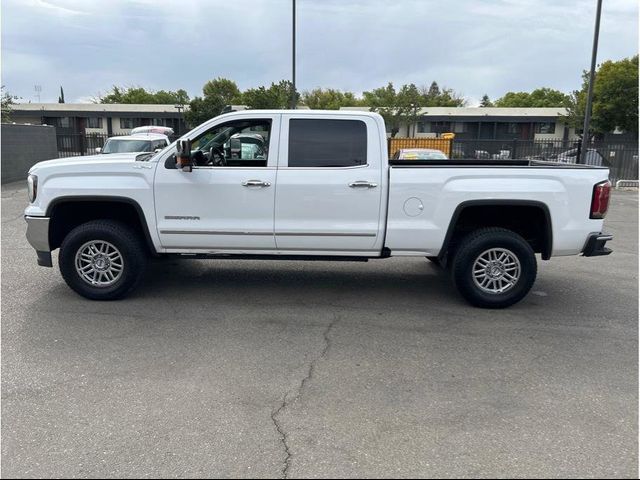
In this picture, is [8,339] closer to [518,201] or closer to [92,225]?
[92,225]

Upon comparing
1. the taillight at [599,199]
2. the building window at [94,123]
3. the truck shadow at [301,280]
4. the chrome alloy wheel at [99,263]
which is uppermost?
the building window at [94,123]

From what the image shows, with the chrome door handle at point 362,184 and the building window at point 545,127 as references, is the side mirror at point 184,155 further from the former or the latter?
the building window at point 545,127

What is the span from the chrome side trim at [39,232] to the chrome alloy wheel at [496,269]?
4.63 meters

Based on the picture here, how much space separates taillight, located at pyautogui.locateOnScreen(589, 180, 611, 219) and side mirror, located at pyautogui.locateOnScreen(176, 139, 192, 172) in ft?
13.8

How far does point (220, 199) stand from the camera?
219 inches

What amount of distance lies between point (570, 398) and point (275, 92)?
34178mm

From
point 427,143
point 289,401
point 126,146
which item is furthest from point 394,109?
point 289,401

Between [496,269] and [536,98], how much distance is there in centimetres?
8203

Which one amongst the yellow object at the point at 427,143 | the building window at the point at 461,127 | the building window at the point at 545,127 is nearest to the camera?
the yellow object at the point at 427,143

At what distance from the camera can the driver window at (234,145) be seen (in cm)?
568

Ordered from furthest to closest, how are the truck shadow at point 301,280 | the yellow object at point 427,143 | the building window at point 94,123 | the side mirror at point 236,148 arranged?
the building window at point 94,123, the yellow object at point 427,143, the truck shadow at point 301,280, the side mirror at point 236,148

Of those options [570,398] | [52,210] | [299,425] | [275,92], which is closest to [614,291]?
[570,398]

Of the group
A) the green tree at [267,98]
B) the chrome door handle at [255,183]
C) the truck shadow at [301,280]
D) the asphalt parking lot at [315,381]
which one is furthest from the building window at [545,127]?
the chrome door handle at [255,183]

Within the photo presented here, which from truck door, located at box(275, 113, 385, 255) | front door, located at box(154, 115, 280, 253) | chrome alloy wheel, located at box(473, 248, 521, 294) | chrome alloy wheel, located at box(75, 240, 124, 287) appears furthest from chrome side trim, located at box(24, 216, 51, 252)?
chrome alloy wheel, located at box(473, 248, 521, 294)
